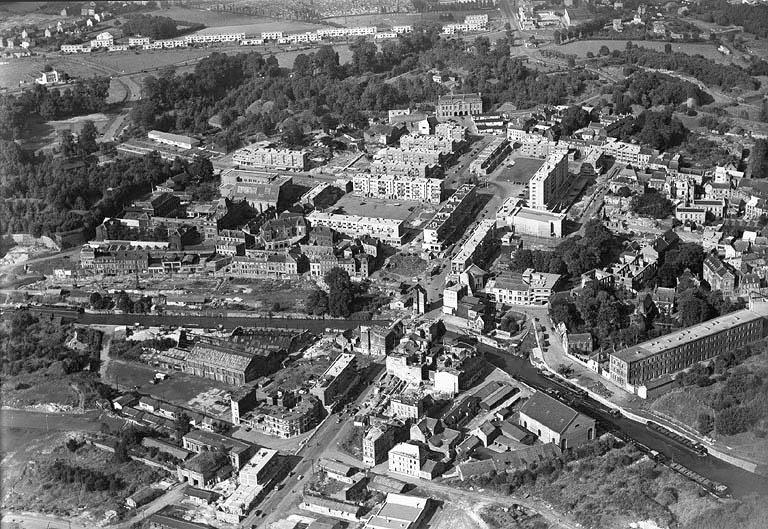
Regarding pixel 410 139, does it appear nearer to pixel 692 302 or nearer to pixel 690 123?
pixel 690 123

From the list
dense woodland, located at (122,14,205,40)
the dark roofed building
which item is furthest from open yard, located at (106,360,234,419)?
dense woodland, located at (122,14,205,40)

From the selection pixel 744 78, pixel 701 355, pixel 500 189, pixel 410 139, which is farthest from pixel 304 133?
pixel 701 355

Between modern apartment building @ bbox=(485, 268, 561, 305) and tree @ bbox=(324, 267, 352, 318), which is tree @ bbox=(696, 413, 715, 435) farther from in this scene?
tree @ bbox=(324, 267, 352, 318)

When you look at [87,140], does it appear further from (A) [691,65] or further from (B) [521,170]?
(A) [691,65]

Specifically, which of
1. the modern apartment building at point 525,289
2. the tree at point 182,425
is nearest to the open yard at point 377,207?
the modern apartment building at point 525,289

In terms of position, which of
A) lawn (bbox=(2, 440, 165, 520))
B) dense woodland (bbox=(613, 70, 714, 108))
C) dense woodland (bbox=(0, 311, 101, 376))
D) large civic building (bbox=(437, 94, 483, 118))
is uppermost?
dense woodland (bbox=(613, 70, 714, 108))

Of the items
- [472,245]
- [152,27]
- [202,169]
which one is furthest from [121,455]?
[152,27]
